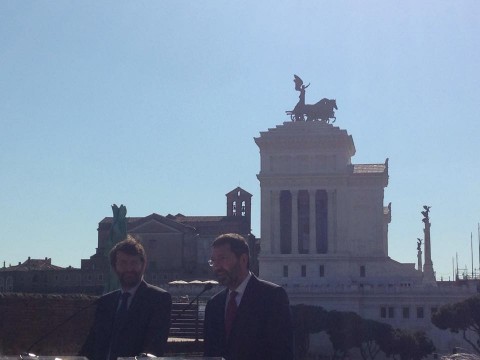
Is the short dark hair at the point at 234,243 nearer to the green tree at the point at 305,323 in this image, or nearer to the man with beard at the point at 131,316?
the man with beard at the point at 131,316

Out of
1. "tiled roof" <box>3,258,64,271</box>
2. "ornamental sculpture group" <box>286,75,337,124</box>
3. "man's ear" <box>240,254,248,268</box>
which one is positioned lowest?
"man's ear" <box>240,254,248,268</box>

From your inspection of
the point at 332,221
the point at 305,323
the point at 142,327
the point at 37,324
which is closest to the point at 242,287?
the point at 142,327

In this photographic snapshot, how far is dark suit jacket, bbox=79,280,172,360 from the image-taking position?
23.4 ft

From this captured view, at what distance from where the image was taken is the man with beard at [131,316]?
7.14 metres

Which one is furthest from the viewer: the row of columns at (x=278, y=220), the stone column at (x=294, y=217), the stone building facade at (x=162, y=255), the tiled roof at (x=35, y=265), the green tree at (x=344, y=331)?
the tiled roof at (x=35, y=265)

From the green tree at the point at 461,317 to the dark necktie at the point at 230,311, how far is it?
182 ft

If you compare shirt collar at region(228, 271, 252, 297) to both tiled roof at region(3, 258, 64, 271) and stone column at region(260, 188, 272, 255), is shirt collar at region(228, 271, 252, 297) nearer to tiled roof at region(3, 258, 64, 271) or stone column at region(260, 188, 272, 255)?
stone column at region(260, 188, 272, 255)

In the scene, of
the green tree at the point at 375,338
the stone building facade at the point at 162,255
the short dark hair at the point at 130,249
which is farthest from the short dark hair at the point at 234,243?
the stone building facade at the point at 162,255

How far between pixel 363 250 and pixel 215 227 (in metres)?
19.2

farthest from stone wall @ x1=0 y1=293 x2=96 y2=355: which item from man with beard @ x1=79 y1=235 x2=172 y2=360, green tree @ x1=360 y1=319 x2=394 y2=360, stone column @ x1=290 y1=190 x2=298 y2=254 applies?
stone column @ x1=290 y1=190 x2=298 y2=254

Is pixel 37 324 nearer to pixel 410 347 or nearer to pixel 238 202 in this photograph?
pixel 410 347

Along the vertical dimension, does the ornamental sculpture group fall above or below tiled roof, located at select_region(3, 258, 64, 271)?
above

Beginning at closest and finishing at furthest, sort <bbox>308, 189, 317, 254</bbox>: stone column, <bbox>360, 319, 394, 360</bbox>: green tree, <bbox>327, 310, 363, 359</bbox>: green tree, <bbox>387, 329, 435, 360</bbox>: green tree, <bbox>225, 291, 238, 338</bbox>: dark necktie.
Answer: <bbox>225, 291, 238, 338</bbox>: dark necktie
<bbox>387, 329, 435, 360</bbox>: green tree
<bbox>360, 319, 394, 360</bbox>: green tree
<bbox>327, 310, 363, 359</bbox>: green tree
<bbox>308, 189, 317, 254</bbox>: stone column

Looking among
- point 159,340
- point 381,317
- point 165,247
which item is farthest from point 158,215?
point 159,340
